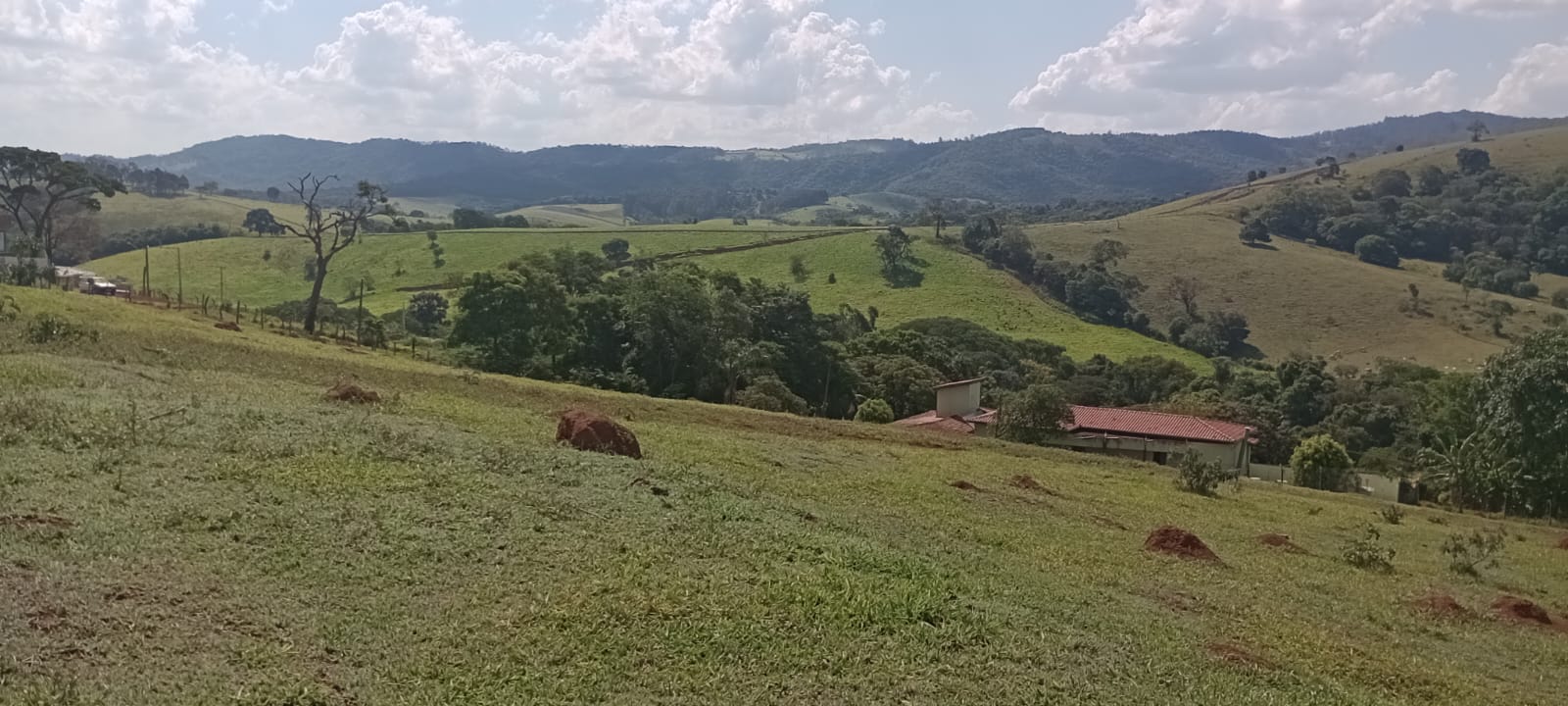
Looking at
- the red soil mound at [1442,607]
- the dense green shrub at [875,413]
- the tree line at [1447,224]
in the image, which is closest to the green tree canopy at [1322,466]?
the dense green shrub at [875,413]

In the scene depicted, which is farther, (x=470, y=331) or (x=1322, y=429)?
(x=1322, y=429)

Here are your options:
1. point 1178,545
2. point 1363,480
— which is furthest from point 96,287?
point 1363,480

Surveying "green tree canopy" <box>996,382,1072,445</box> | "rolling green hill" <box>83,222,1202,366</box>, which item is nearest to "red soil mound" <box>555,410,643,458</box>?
"green tree canopy" <box>996,382,1072,445</box>

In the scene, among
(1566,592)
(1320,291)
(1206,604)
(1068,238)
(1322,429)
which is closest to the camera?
(1206,604)

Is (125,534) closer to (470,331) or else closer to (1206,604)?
(1206,604)

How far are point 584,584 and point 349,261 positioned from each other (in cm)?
10765

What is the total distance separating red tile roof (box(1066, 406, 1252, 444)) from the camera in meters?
54.4

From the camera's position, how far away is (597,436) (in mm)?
22094

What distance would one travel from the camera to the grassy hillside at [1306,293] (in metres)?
106

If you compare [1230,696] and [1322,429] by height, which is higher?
[1230,696]

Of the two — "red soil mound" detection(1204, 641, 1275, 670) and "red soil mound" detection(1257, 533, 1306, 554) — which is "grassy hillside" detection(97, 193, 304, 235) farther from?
"red soil mound" detection(1204, 641, 1275, 670)

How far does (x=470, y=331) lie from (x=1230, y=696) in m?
51.5

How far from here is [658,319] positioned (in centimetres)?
6300

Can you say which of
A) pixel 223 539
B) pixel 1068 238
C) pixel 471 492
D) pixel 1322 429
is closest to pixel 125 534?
pixel 223 539
